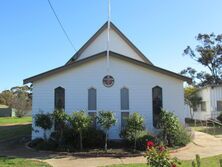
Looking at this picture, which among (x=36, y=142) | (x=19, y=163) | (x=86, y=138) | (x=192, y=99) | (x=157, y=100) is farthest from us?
(x=192, y=99)

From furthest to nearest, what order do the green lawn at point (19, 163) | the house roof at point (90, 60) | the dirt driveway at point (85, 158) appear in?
the house roof at point (90, 60) < the dirt driveway at point (85, 158) < the green lawn at point (19, 163)

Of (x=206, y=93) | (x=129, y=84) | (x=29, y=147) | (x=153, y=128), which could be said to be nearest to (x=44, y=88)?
(x=29, y=147)

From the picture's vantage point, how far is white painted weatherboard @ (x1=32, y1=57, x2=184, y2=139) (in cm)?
1909

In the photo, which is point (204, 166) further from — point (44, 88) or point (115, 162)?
point (44, 88)

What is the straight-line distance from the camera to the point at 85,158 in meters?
14.6

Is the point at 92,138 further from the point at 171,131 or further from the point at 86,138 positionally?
the point at 171,131

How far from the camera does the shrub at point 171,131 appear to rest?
17031mm

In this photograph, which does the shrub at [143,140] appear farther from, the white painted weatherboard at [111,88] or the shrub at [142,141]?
the white painted weatherboard at [111,88]

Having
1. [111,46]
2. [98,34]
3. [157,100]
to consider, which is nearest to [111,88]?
[157,100]

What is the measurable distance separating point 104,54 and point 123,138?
4808 millimetres

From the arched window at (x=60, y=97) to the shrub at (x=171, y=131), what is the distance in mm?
5349

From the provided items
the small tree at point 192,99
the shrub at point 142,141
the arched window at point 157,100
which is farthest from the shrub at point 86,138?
the small tree at point 192,99

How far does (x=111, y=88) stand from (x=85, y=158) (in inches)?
214

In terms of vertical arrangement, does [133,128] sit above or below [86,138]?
above
